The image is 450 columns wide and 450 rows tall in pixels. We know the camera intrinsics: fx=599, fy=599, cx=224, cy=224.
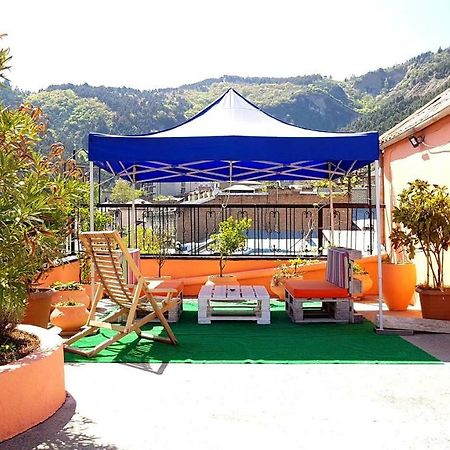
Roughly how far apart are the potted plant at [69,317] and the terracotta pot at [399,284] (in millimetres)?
3996

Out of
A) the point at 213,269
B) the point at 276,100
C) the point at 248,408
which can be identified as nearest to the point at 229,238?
the point at 213,269

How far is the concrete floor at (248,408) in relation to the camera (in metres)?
3.39

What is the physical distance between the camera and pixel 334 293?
23.0ft

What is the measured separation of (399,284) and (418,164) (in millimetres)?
1804

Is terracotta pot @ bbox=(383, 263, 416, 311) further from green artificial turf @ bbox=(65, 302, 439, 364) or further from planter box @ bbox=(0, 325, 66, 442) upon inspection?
planter box @ bbox=(0, 325, 66, 442)

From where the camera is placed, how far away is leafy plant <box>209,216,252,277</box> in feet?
31.0

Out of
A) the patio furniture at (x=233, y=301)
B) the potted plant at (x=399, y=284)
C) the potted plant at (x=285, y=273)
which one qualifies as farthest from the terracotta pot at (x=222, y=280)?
the potted plant at (x=399, y=284)

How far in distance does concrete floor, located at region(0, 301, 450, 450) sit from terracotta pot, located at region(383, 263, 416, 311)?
107 inches

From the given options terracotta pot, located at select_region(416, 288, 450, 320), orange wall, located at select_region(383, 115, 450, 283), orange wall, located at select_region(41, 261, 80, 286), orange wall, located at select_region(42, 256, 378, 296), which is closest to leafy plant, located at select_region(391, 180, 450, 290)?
terracotta pot, located at select_region(416, 288, 450, 320)

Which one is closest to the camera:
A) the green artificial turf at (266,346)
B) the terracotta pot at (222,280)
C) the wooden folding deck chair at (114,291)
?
the green artificial turf at (266,346)

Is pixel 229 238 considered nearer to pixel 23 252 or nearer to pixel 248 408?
pixel 248 408

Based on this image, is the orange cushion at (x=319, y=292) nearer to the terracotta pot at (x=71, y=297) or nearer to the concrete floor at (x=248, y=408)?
the concrete floor at (x=248, y=408)

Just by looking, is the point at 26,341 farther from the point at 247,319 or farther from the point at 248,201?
the point at 248,201

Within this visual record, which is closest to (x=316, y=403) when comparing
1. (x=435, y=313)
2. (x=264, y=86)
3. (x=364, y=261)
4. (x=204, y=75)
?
(x=435, y=313)
